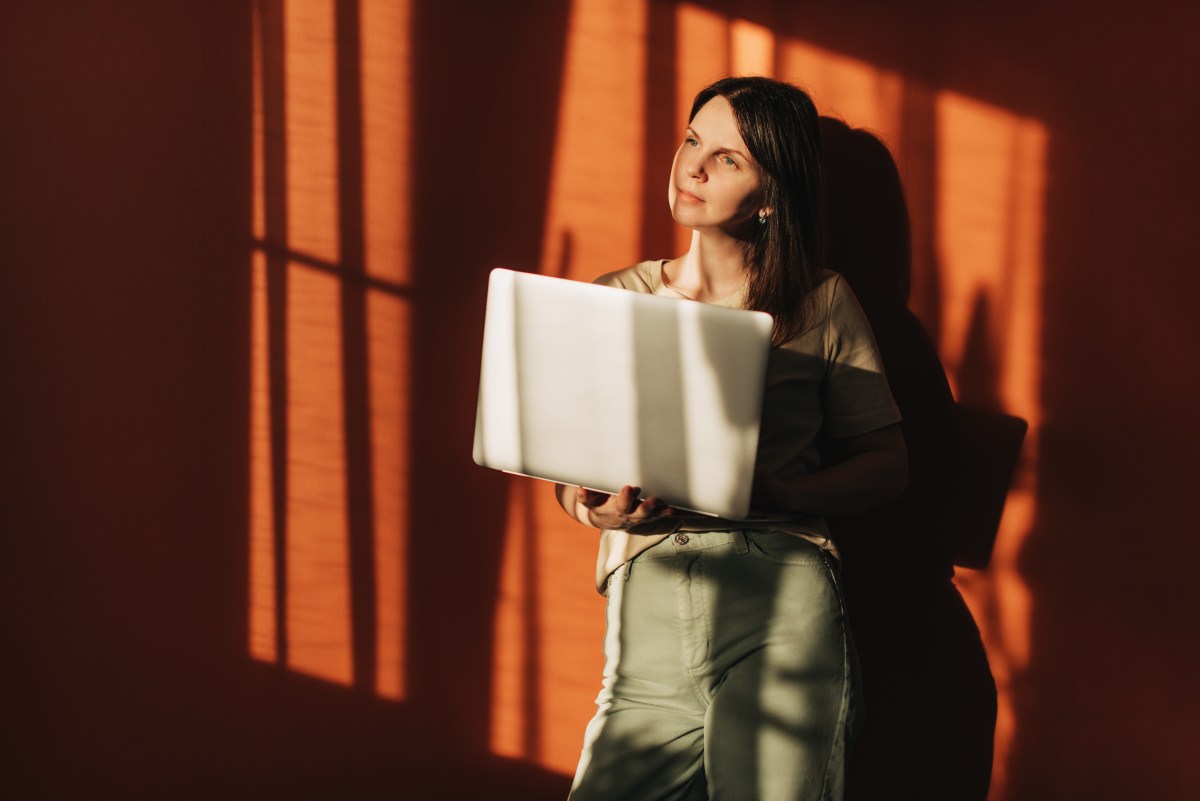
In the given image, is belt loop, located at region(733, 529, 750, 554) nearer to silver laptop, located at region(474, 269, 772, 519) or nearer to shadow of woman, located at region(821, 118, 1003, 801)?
silver laptop, located at region(474, 269, 772, 519)

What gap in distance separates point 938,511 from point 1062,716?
52cm

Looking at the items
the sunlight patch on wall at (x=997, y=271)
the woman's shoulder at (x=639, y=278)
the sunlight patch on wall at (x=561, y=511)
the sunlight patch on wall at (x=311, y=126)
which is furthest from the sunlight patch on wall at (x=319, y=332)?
the sunlight patch on wall at (x=997, y=271)

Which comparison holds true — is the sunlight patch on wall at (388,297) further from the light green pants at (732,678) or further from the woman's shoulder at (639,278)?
the light green pants at (732,678)

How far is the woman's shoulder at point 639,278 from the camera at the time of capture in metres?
1.71

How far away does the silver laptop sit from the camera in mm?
1351

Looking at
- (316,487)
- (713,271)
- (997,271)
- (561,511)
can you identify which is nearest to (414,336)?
(316,487)

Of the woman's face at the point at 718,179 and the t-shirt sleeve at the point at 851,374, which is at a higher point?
the woman's face at the point at 718,179

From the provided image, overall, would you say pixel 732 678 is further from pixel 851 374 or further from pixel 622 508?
pixel 851 374

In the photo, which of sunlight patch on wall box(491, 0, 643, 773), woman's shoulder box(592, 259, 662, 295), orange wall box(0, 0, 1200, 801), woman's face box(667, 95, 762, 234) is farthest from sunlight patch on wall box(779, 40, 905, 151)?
woman's shoulder box(592, 259, 662, 295)

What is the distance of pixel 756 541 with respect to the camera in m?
1.55

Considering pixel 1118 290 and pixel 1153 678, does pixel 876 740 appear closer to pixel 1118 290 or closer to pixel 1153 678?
pixel 1153 678

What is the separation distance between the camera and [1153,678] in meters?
2.04

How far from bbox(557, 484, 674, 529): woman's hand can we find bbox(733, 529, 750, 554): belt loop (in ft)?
0.38

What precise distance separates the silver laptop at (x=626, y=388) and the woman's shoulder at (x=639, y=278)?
0.98ft
